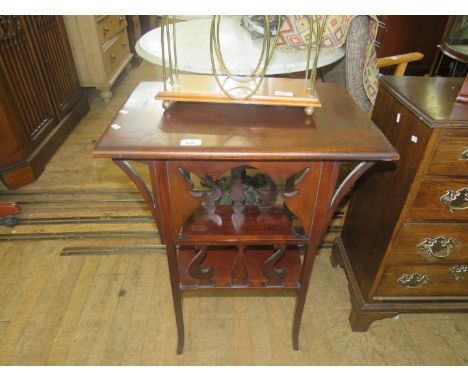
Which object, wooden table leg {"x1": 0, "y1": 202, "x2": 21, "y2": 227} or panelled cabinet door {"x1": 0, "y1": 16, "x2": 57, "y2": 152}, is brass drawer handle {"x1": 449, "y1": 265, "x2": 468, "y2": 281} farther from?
panelled cabinet door {"x1": 0, "y1": 16, "x2": 57, "y2": 152}

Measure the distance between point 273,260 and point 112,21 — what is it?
10.3ft

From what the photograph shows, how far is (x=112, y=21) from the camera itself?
3.28m

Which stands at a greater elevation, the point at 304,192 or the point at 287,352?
the point at 304,192

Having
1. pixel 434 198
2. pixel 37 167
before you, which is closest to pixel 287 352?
pixel 434 198

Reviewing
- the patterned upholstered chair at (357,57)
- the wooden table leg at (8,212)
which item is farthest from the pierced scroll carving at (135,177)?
the wooden table leg at (8,212)

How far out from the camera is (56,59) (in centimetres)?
256

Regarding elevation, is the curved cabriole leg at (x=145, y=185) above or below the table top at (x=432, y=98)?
below

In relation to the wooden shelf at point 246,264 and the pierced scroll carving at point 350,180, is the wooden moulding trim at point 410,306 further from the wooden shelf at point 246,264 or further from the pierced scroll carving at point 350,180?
the pierced scroll carving at point 350,180

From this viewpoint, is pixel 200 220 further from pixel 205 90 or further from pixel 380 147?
pixel 380 147

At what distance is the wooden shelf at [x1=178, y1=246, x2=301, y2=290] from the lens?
1.13 meters

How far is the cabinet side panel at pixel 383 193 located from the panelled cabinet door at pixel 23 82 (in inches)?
76.0

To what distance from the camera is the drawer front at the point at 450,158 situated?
901 millimetres

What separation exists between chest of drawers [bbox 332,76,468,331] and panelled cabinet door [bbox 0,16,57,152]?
1.96 meters

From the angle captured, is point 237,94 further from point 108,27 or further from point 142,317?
point 108,27
